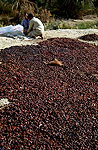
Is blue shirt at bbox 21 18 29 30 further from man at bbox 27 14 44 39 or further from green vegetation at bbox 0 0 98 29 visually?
green vegetation at bbox 0 0 98 29

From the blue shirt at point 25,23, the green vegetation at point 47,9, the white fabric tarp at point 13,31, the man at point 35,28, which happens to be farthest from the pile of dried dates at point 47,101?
the green vegetation at point 47,9

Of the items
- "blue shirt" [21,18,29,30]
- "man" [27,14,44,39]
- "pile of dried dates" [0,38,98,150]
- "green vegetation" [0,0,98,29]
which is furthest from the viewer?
"green vegetation" [0,0,98,29]

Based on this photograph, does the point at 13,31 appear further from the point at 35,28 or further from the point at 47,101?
the point at 47,101

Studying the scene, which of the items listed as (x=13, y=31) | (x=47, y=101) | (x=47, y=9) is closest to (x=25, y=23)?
(x=13, y=31)

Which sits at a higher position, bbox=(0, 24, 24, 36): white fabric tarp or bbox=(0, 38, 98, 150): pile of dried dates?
bbox=(0, 24, 24, 36): white fabric tarp

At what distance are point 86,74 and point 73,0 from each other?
11.3 meters

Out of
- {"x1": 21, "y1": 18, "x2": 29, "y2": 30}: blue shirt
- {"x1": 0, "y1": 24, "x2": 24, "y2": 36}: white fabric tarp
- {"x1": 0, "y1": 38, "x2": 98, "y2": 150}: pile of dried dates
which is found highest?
{"x1": 21, "y1": 18, "x2": 29, "y2": 30}: blue shirt

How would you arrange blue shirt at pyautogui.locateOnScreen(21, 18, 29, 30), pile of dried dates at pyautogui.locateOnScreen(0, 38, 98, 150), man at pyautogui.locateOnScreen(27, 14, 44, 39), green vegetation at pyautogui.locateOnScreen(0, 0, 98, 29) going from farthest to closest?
green vegetation at pyautogui.locateOnScreen(0, 0, 98, 29) < blue shirt at pyautogui.locateOnScreen(21, 18, 29, 30) < man at pyautogui.locateOnScreen(27, 14, 44, 39) < pile of dried dates at pyautogui.locateOnScreen(0, 38, 98, 150)

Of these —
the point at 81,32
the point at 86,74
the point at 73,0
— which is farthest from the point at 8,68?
the point at 73,0

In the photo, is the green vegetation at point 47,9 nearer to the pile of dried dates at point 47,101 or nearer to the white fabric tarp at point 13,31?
the white fabric tarp at point 13,31

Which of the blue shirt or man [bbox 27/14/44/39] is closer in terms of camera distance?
man [bbox 27/14/44/39]

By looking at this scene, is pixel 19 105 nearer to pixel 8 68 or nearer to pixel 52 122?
pixel 52 122

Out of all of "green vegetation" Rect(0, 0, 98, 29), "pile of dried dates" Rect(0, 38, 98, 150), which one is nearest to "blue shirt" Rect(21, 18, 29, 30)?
"pile of dried dates" Rect(0, 38, 98, 150)

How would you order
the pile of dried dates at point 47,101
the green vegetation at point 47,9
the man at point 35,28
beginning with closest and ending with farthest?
the pile of dried dates at point 47,101
the man at point 35,28
the green vegetation at point 47,9
